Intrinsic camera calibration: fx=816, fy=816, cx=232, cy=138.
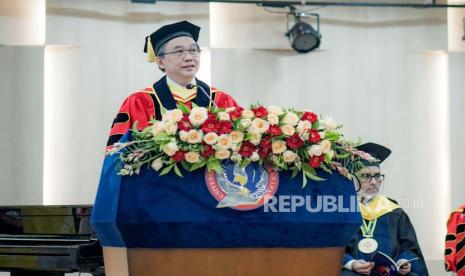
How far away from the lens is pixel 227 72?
8.12 meters

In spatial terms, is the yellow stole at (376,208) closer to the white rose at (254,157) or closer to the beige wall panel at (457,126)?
the beige wall panel at (457,126)

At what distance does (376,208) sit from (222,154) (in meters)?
3.24

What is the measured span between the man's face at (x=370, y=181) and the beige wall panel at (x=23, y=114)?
140 inches

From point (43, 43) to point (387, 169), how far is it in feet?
11.9

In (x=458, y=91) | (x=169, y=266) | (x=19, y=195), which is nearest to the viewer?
(x=169, y=266)

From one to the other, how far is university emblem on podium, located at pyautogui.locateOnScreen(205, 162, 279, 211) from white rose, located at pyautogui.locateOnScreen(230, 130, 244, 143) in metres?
0.08

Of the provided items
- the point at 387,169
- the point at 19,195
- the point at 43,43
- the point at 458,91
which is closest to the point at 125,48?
the point at 43,43

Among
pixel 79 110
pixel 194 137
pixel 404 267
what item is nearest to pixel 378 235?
pixel 404 267

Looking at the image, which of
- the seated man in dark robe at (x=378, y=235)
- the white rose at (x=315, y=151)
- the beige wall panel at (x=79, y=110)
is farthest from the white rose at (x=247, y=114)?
the beige wall panel at (x=79, y=110)

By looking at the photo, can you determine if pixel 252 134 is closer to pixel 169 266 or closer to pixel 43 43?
pixel 169 266

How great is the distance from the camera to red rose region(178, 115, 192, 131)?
2590 millimetres

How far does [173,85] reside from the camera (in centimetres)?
342

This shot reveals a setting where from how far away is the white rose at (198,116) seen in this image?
259 centimetres

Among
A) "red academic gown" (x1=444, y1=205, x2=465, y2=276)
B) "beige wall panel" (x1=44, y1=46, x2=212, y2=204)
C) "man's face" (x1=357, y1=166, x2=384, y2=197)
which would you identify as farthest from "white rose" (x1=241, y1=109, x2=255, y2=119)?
"beige wall panel" (x1=44, y1=46, x2=212, y2=204)
